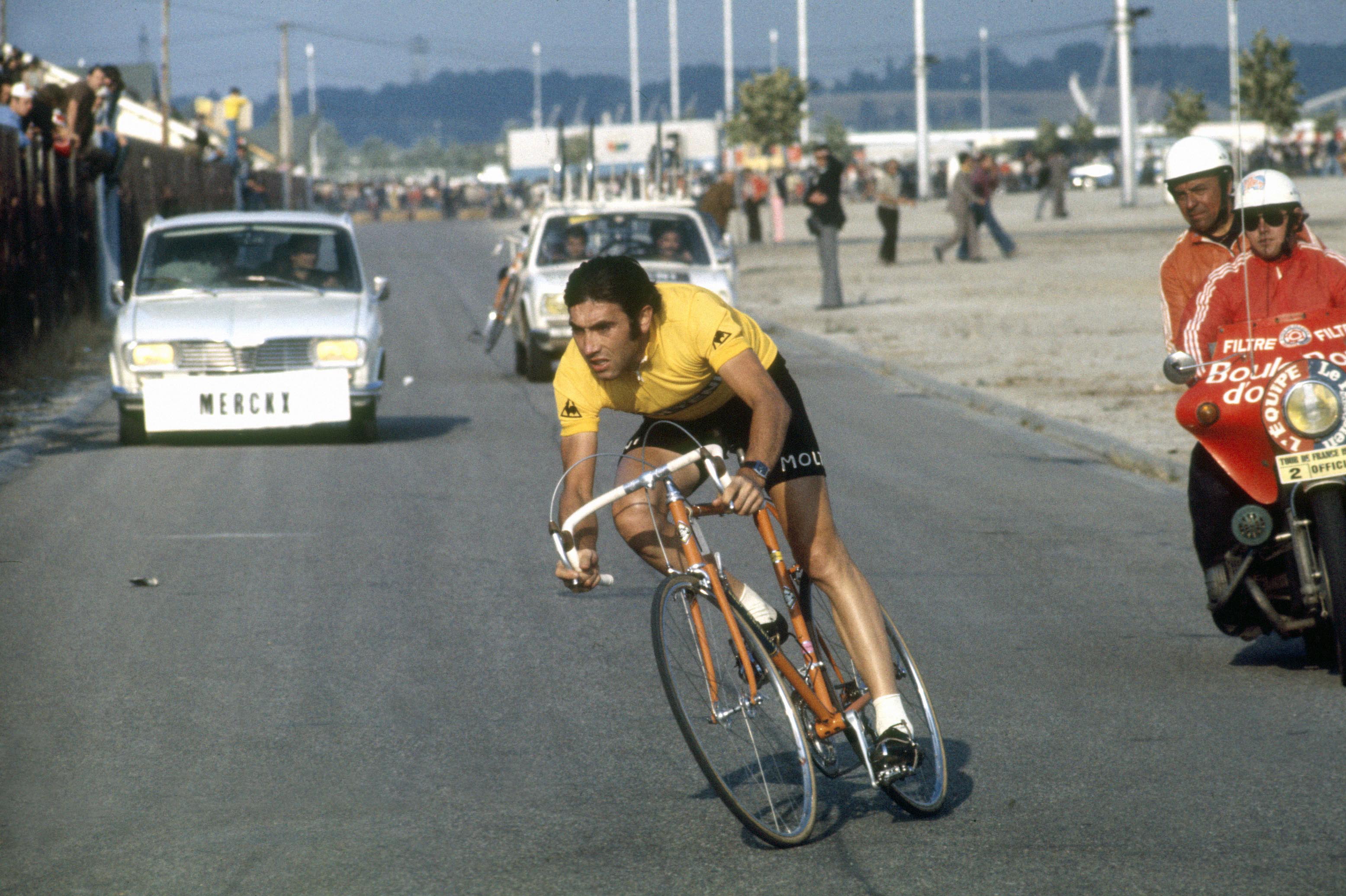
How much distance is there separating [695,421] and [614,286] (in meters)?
0.68

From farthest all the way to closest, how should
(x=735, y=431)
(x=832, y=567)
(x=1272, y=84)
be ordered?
(x=1272, y=84) < (x=735, y=431) < (x=832, y=567)

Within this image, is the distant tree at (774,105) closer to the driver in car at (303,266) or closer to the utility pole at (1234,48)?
the driver in car at (303,266)

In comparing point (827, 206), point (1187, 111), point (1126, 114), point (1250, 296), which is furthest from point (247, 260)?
point (1187, 111)

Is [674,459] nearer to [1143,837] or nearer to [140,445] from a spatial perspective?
[1143,837]

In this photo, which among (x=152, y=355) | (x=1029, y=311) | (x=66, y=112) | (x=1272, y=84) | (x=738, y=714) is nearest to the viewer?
(x=738, y=714)

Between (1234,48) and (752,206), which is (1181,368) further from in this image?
(752,206)

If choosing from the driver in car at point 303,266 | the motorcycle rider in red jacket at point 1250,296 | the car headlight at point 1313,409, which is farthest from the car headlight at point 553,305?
the car headlight at point 1313,409

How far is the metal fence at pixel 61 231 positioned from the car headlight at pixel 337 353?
552cm

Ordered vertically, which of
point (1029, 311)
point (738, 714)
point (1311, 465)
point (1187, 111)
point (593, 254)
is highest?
point (1187, 111)

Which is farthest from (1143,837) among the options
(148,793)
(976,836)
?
(148,793)

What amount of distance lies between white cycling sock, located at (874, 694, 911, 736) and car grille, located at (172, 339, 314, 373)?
9.18 m

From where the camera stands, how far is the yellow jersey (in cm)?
481

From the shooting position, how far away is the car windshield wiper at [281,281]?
46.8 feet

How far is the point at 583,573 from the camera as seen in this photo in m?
4.65
